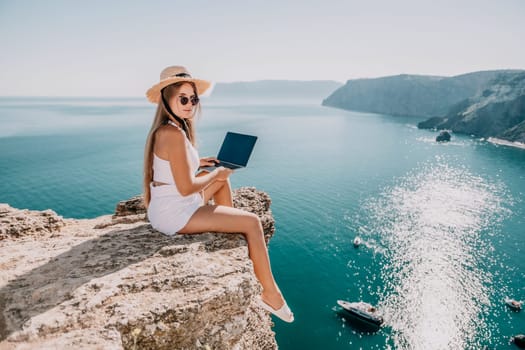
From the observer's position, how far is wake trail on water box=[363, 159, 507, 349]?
32.3m

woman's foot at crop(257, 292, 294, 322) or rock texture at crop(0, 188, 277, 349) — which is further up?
rock texture at crop(0, 188, 277, 349)

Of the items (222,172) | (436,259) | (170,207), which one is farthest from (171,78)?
(436,259)

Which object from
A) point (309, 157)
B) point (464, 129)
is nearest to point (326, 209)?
point (309, 157)

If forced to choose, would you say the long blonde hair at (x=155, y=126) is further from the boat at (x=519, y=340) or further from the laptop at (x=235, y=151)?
the boat at (x=519, y=340)

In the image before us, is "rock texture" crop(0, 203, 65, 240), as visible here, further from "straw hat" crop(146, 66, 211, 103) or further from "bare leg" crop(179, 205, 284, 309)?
"straw hat" crop(146, 66, 211, 103)

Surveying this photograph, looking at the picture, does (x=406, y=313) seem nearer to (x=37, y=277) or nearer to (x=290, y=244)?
(x=290, y=244)

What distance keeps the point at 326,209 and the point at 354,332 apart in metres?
27.5

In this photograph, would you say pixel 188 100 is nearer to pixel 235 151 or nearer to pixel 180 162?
pixel 180 162

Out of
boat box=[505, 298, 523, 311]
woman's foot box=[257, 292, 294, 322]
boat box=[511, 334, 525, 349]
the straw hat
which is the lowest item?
boat box=[511, 334, 525, 349]

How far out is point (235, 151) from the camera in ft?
20.0

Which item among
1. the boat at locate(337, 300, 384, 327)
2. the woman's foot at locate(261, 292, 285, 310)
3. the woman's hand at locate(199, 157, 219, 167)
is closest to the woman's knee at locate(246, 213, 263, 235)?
the woman's foot at locate(261, 292, 285, 310)

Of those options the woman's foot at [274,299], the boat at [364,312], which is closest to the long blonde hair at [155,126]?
the woman's foot at [274,299]

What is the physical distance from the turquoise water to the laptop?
2949 centimetres

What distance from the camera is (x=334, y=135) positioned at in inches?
5295
